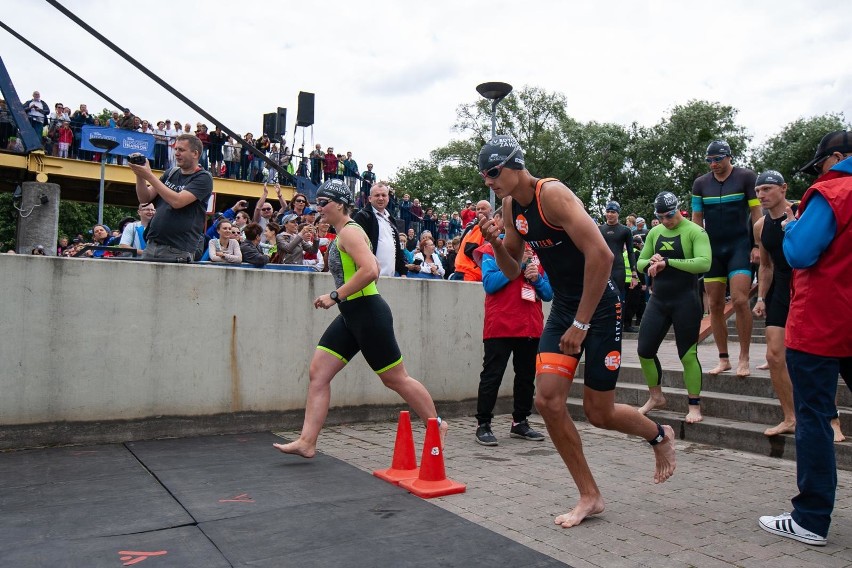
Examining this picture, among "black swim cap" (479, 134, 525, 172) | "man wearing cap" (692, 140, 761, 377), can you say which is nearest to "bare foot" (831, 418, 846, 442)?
"man wearing cap" (692, 140, 761, 377)

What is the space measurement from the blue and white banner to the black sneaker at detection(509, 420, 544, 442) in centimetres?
1699

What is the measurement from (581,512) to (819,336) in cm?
161

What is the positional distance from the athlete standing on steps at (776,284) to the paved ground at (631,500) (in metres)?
0.58

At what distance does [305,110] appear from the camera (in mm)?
21047

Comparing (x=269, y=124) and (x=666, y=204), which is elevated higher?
(x=269, y=124)

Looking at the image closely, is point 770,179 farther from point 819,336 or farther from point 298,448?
point 298,448

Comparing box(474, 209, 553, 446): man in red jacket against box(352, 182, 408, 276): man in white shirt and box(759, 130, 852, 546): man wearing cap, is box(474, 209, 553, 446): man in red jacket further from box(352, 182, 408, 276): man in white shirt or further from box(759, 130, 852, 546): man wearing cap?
box(759, 130, 852, 546): man wearing cap

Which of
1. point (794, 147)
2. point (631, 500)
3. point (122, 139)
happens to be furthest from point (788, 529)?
point (794, 147)

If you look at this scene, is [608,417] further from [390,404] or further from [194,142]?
[194,142]

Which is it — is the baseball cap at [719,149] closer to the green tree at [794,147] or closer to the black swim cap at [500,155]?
the black swim cap at [500,155]

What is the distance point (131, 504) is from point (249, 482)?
823 mm

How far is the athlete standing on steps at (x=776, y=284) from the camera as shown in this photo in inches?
219

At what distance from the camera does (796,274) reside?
12.8 feet

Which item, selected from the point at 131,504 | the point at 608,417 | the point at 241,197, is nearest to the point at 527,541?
the point at 608,417
